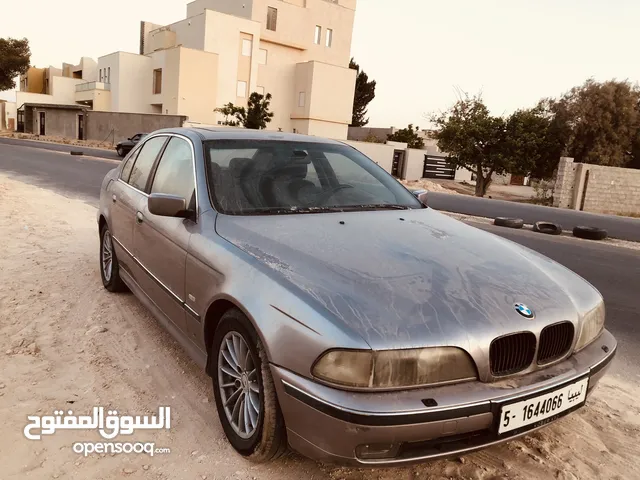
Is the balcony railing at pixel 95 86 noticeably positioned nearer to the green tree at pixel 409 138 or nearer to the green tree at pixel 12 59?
the green tree at pixel 12 59

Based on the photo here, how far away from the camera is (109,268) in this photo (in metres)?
5.01

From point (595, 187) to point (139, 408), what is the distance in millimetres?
23320

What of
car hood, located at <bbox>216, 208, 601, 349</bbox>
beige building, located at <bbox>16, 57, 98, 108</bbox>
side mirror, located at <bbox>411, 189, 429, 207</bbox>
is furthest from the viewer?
beige building, located at <bbox>16, 57, 98, 108</bbox>

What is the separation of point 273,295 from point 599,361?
5.41ft

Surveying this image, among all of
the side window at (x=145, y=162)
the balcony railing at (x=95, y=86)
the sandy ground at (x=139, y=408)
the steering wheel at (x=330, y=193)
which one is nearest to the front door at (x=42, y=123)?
the balcony railing at (x=95, y=86)

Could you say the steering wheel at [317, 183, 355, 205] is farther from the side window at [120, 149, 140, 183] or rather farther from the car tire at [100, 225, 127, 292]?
the car tire at [100, 225, 127, 292]

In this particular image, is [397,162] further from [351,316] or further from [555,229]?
[351,316]

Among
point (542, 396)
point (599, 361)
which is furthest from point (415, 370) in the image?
point (599, 361)

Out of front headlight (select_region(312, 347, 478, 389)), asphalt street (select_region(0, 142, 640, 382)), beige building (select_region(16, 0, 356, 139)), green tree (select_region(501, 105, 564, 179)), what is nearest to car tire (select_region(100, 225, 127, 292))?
front headlight (select_region(312, 347, 478, 389))

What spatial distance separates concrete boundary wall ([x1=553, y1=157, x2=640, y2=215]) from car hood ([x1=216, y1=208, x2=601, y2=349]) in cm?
2112

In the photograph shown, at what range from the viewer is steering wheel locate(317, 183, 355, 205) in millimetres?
3463

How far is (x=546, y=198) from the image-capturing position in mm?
28234

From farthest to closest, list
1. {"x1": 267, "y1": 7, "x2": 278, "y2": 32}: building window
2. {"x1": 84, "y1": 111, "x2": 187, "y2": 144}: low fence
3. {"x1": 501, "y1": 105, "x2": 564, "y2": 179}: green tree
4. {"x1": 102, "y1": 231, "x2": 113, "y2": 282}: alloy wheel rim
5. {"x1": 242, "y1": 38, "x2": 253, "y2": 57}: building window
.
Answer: {"x1": 267, "y1": 7, "x2": 278, "y2": 32}: building window < {"x1": 242, "y1": 38, "x2": 253, "y2": 57}: building window < {"x1": 84, "y1": 111, "x2": 187, "y2": 144}: low fence < {"x1": 501, "y1": 105, "x2": 564, "y2": 179}: green tree < {"x1": 102, "y1": 231, "x2": 113, "y2": 282}: alloy wheel rim

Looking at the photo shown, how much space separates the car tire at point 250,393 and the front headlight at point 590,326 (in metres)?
1.51
